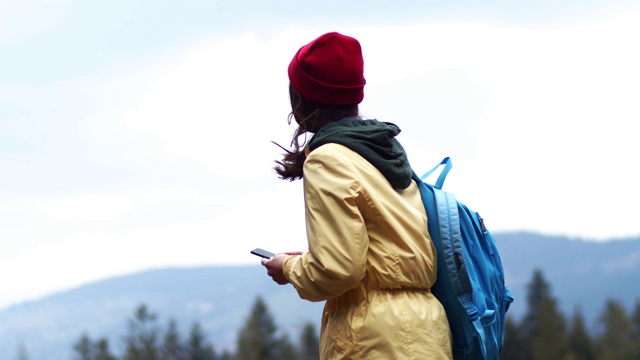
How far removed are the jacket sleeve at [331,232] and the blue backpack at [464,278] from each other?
0.37m

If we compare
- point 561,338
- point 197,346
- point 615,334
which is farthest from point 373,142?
point 615,334

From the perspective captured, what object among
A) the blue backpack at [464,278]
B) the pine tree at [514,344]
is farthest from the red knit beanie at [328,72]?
the pine tree at [514,344]

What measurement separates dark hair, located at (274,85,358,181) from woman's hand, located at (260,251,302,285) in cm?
30

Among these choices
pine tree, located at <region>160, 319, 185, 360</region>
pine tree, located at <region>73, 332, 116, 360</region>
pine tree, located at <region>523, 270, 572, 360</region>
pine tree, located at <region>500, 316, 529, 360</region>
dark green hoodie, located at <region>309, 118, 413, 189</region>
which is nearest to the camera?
dark green hoodie, located at <region>309, 118, 413, 189</region>

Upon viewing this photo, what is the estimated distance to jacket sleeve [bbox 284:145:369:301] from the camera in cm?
383

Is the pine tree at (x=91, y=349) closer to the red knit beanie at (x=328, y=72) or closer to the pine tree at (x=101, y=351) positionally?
the pine tree at (x=101, y=351)

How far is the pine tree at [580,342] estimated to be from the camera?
217 feet

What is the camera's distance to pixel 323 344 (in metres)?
4.06

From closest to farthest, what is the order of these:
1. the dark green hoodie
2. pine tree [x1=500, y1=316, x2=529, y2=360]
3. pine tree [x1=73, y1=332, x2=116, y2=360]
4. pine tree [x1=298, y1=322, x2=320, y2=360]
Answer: the dark green hoodie
pine tree [x1=73, y1=332, x2=116, y2=360]
pine tree [x1=500, y1=316, x2=529, y2=360]
pine tree [x1=298, y1=322, x2=320, y2=360]

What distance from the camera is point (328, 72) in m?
4.15

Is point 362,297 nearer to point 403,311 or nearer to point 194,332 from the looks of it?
point 403,311

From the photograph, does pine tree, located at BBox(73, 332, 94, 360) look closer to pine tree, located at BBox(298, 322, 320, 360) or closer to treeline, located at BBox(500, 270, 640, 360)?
pine tree, located at BBox(298, 322, 320, 360)

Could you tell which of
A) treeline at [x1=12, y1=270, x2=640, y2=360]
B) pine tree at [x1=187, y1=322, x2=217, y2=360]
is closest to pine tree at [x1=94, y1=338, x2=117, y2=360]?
treeline at [x1=12, y1=270, x2=640, y2=360]

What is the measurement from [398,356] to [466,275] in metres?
0.41
